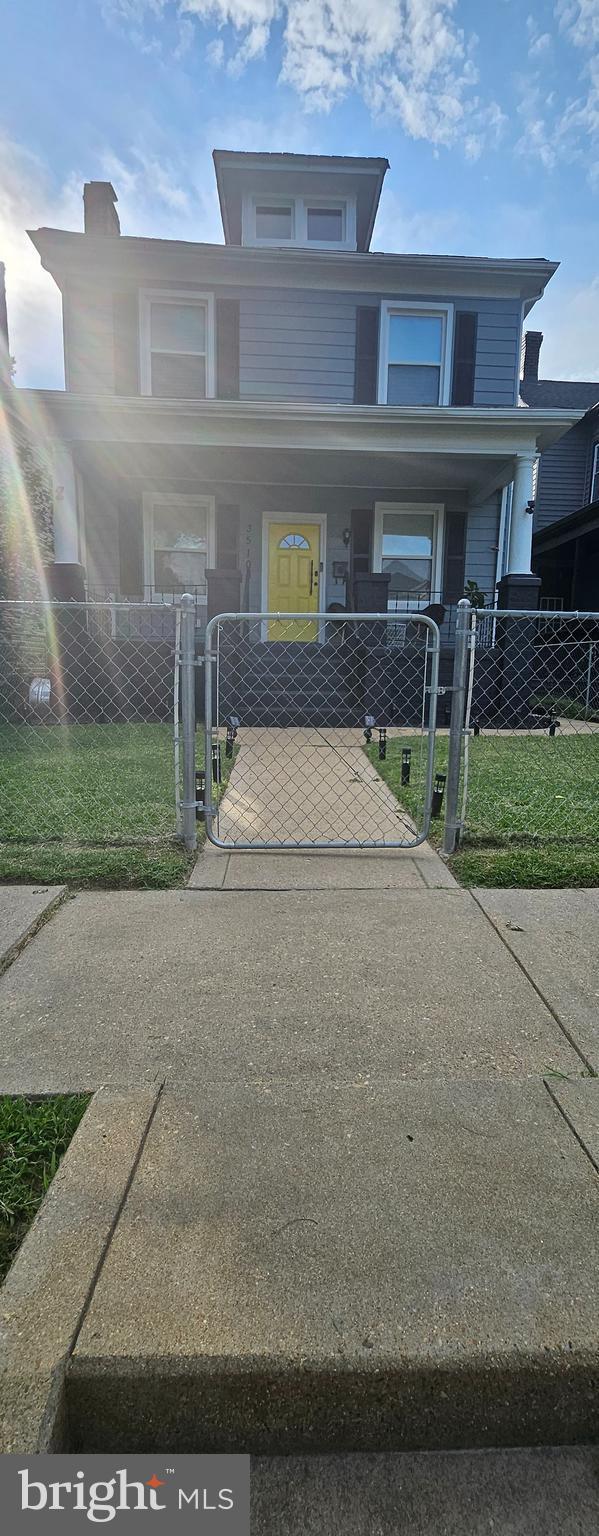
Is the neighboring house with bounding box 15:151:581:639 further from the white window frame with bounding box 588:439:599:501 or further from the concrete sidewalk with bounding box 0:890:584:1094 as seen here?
the concrete sidewalk with bounding box 0:890:584:1094

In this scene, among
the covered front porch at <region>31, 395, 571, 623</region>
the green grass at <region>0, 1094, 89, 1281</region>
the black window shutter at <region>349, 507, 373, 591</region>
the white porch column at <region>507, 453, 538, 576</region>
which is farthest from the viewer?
the black window shutter at <region>349, 507, 373, 591</region>

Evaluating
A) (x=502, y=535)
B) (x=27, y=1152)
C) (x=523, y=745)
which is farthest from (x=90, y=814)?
(x=502, y=535)

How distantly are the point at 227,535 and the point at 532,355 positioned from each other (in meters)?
11.4

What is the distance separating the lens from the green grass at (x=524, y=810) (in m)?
3.65

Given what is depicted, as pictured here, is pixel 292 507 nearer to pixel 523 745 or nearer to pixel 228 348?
pixel 228 348

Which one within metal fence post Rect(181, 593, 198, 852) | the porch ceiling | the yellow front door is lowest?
metal fence post Rect(181, 593, 198, 852)

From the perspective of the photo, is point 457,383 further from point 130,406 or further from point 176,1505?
point 176,1505

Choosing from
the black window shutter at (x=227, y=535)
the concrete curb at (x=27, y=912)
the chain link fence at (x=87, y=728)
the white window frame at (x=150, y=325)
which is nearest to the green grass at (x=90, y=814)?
the chain link fence at (x=87, y=728)

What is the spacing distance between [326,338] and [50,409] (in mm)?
4247

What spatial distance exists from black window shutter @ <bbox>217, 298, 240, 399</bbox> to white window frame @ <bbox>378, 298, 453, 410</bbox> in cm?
204

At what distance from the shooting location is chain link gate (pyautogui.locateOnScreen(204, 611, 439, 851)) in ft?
13.0

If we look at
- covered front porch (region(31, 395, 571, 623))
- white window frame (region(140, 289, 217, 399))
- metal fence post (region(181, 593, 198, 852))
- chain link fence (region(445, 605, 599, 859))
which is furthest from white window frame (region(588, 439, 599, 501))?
metal fence post (region(181, 593, 198, 852))

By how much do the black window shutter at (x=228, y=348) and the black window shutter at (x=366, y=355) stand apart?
5.62 ft

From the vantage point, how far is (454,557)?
11188 millimetres
